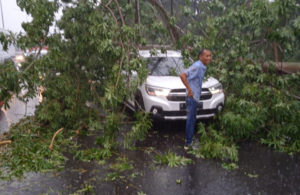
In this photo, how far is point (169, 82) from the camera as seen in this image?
715 centimetres

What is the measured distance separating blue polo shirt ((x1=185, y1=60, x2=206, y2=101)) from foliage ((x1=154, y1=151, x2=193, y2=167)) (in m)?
1.16

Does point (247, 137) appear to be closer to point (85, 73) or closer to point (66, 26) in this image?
point (85, 73)

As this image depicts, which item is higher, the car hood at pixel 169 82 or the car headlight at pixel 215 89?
the car hood at pixel 169 82

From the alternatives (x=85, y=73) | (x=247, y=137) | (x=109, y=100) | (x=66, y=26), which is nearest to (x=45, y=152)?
(x=109, y=100)

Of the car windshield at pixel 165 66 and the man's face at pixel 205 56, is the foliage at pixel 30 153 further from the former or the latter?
the man's face at pixel 205 56

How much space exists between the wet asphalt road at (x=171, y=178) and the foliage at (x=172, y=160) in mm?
116

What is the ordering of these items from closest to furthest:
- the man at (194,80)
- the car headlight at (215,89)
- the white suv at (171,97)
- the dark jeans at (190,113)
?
1. the man at (194,80)
2. the dark jeans at (190,113)
3. the white suv at (171,97)
4. the car headlight at (215,89)

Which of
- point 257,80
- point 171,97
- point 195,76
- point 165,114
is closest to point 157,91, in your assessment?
point 171,97

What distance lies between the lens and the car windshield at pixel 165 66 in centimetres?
782

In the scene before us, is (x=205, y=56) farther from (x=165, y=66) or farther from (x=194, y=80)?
(x=165, y=66)

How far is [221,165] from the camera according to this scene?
550cm

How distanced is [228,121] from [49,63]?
3830 millimetres

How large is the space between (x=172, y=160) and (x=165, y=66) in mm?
3163

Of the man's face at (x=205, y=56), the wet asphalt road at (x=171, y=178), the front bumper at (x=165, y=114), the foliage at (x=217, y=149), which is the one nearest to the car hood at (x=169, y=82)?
the front bumper at (x=165, y=114)
